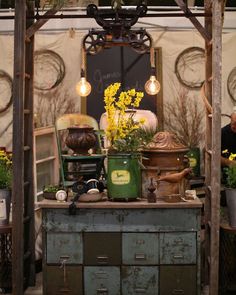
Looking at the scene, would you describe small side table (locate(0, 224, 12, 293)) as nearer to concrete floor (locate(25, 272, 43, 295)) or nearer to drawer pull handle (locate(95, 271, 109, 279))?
concrete floor (locate(25, 272, 43, 295))

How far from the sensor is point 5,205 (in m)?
4.88

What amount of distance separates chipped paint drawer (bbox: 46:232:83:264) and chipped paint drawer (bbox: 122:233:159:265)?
1.32 ft

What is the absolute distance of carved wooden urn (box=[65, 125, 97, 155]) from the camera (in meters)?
5.00

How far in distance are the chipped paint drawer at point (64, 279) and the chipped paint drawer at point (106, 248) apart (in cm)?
18

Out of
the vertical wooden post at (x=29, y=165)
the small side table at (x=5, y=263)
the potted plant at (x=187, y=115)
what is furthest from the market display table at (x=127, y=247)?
the potted plant at (x=187, y=115)

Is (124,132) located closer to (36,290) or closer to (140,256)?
(140,256)

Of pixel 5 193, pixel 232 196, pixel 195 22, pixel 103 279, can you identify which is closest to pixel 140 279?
pixel 103 279

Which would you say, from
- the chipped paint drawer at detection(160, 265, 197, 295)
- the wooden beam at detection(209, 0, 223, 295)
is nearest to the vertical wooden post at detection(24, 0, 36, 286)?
the chipped paint drawer at detection(160, 265, 197, 295)

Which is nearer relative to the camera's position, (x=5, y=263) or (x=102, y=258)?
(x=102, y=258)

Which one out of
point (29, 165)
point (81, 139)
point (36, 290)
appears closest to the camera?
point (81, 139)

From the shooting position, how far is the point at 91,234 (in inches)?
181

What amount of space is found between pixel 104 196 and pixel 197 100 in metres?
3.81

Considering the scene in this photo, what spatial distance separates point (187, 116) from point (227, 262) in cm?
362

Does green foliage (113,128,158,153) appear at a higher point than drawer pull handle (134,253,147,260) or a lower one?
higher
